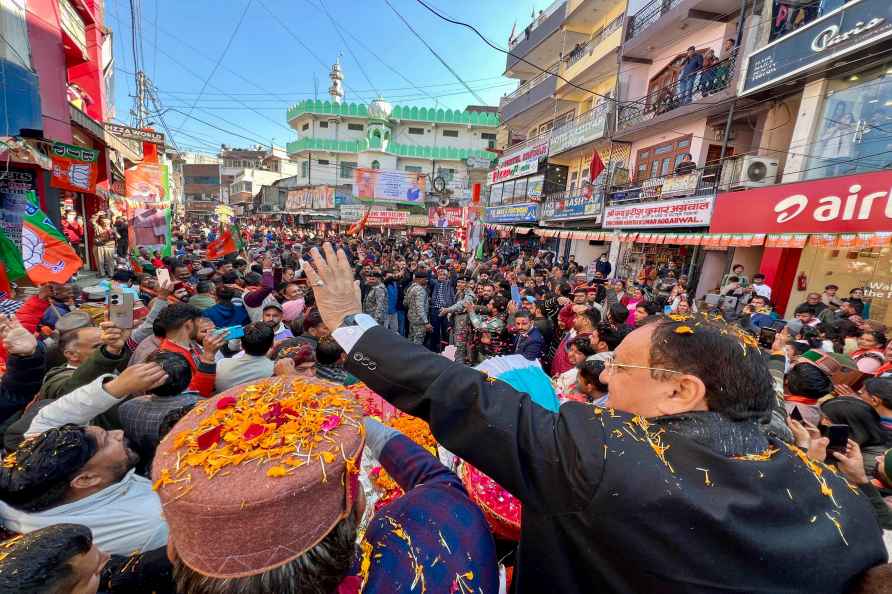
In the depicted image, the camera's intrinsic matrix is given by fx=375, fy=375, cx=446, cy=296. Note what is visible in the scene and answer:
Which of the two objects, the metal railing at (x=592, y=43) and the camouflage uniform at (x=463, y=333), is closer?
the camouflage uniform at (x=463, y=333)

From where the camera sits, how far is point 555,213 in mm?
18719

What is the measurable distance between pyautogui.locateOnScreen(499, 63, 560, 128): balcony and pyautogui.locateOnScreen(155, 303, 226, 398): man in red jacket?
2082cm

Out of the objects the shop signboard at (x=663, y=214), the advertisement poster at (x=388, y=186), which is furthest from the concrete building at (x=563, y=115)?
the advertisement poster at (x=388, y=186)

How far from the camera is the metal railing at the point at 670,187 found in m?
11.4

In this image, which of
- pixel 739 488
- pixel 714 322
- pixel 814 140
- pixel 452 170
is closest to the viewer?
pixel 739 488

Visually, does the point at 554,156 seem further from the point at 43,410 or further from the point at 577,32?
the point at 43,410

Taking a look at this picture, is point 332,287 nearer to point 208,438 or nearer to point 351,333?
point 351,333

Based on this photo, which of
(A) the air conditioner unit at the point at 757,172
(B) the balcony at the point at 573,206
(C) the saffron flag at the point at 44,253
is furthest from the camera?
(B) the balcony at the point at 573,206

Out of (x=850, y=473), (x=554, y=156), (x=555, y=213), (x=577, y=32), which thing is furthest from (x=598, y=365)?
(x=577, y=32)

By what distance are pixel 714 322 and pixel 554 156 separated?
68.2 ft

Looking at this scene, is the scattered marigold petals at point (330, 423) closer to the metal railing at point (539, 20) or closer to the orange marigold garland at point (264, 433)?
the orange marigold garland at point (264, 433)

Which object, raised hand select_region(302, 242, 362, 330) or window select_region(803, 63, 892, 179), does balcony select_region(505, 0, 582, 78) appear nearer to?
window select_region(803, 63, 892, 179)

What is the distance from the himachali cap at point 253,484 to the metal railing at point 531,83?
75.2 feet

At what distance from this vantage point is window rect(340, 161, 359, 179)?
42281mm
